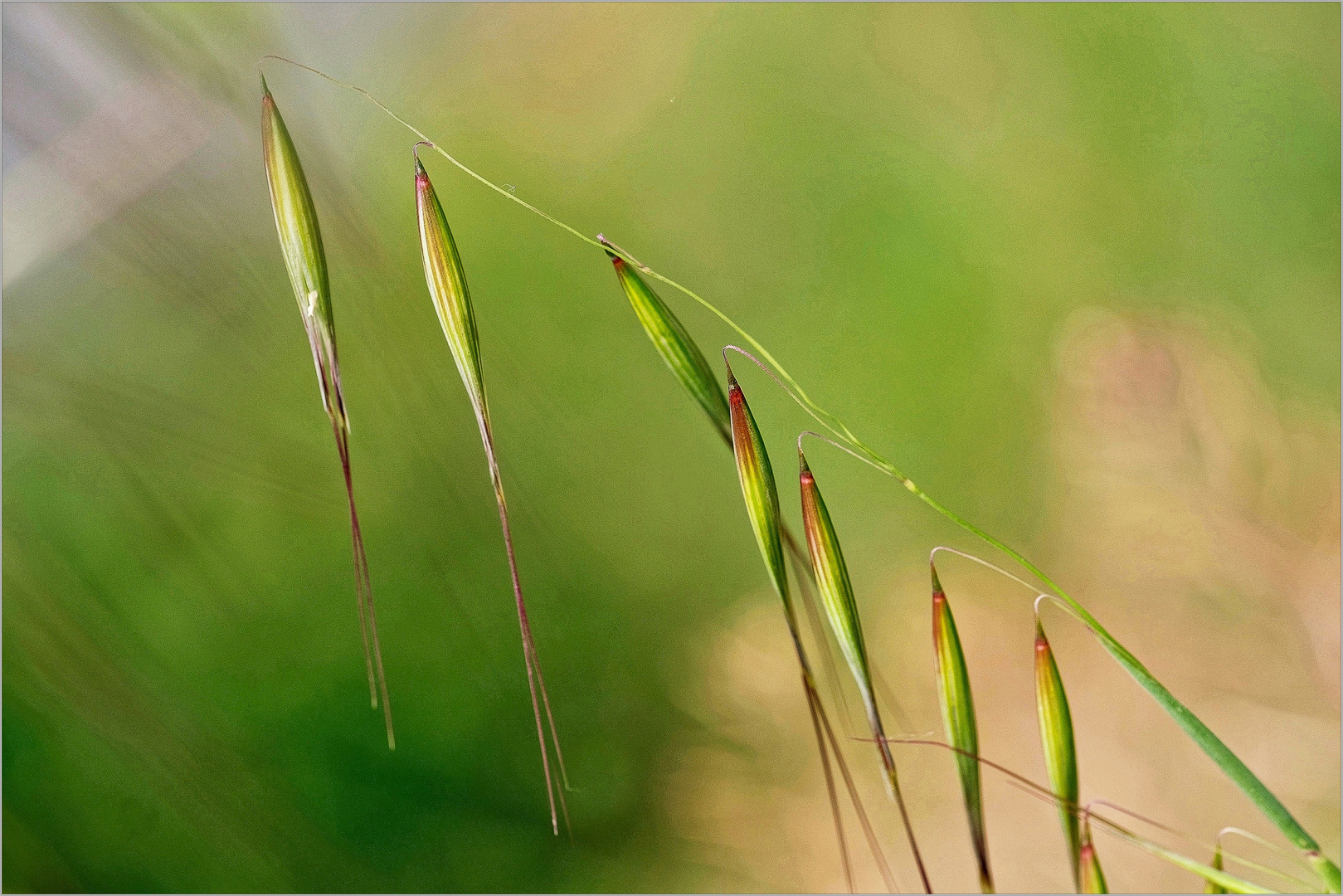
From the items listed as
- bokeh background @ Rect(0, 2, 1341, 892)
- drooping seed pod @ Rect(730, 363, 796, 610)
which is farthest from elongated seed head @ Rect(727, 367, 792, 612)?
bokeh background @ Rect(0, 2, 1341, 892)

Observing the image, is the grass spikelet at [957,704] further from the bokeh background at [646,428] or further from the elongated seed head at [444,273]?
the bokeh background at [646,428]

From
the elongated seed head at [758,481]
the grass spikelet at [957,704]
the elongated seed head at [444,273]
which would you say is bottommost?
the grass spikelet at [957,704]

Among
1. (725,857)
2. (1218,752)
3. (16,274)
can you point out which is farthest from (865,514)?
(16,274)

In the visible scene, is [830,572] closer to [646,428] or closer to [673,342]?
[673,342]

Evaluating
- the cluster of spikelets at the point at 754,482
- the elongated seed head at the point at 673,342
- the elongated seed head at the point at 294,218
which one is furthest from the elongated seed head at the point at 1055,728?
the elongated seed head at the point at 294,218

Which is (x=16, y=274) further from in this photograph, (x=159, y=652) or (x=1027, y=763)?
(x=1027, y=763)

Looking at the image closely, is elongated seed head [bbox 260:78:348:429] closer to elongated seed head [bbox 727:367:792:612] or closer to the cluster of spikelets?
the cluster of spikelets
